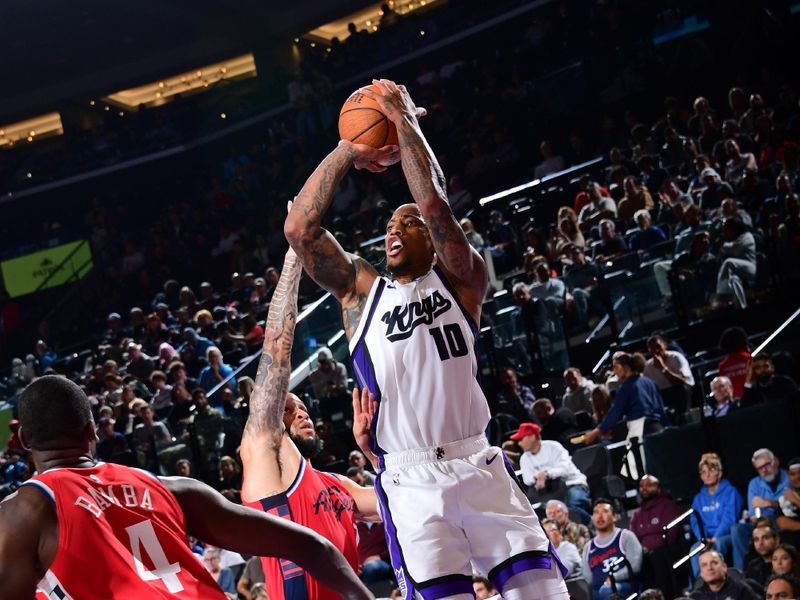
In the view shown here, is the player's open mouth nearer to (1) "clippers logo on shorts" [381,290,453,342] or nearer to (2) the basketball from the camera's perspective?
(1) "clippers logo on shorts" [381,290,453,342]

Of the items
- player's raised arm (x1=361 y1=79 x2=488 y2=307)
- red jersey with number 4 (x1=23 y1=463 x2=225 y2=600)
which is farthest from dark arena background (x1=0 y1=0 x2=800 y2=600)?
red jersey with number 4 (x1=23 y1=463 x2=225 y2=600)

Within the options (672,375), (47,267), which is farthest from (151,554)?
(47,267)

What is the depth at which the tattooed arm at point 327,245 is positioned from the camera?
4656mm

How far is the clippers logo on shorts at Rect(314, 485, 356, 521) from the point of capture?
4695 millimetres

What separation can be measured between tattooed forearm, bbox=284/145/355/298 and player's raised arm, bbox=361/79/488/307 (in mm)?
307

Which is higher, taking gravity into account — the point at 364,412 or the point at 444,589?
the point at 364,412

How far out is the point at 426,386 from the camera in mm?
4445

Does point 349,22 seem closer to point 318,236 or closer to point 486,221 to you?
point 486,221

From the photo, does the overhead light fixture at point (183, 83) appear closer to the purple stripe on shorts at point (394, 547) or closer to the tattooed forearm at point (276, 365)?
the tattooed forearm at point (276, 365)

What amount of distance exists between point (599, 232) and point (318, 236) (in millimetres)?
10422

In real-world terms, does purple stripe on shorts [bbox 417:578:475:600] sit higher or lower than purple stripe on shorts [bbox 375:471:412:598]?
lower

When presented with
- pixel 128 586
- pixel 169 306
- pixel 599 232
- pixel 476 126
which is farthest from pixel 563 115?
pixel 128 586

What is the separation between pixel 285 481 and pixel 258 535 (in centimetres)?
155

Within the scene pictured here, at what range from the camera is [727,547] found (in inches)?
365
